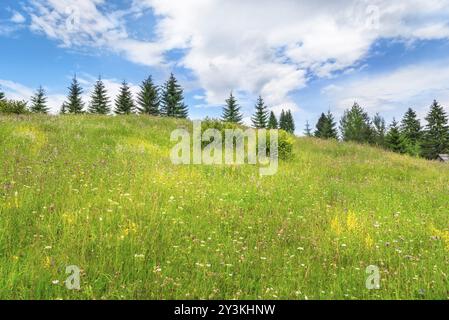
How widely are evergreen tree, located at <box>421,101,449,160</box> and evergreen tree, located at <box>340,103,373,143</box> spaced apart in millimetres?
10496

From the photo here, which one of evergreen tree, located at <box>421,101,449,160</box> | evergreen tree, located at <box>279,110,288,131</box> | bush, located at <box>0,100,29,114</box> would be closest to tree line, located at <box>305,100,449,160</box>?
evergreen tree, located at <box>421,101,449,160</box>

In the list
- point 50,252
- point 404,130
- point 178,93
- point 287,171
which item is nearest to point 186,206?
point 50,252

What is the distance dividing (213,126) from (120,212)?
11276 mm

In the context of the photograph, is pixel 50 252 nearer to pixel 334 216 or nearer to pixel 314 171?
pixel 334 216

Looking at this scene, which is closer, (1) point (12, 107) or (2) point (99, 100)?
(1) point (12, 107)

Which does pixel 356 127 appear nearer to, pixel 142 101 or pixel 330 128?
pixel 330 128

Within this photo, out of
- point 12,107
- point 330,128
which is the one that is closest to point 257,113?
point 330,128

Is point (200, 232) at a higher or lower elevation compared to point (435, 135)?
lower

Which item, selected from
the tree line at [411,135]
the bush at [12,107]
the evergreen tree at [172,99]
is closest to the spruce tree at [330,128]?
the tree line at [411,135]

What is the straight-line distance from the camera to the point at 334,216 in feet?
22.3

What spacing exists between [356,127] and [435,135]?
15.8 meters

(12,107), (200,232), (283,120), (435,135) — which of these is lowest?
(200,232)

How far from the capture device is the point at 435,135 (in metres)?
66.7

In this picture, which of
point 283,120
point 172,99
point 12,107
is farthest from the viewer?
point 283,120
